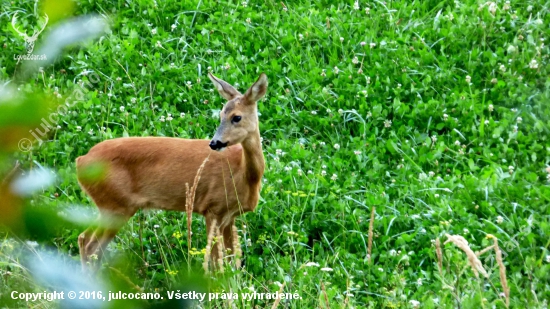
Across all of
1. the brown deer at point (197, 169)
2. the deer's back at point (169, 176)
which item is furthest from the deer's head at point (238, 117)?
the deer's back at point (169, 176)

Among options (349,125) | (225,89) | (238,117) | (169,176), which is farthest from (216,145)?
(349,125)

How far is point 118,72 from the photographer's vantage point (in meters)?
8.18

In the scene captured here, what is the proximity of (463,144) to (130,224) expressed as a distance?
2.84 m

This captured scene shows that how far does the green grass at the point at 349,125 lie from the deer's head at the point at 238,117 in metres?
0.65

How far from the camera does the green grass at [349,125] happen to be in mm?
5332

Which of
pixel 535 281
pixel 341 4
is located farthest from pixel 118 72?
pixel 535 281

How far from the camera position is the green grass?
5.33 metres

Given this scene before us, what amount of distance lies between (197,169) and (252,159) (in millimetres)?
414

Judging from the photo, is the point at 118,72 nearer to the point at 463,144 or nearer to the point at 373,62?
the point at 373,62

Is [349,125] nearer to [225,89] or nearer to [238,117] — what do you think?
[225,89]

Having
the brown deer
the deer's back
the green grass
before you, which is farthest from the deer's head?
the green grass

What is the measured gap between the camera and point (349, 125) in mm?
7344

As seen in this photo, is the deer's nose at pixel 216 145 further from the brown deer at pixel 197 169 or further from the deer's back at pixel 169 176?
the deer's back at pixel 169 176

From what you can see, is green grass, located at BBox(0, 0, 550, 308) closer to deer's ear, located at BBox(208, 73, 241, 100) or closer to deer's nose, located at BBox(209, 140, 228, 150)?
deer's nose, located at BBox(209, 140, 228, 150)
